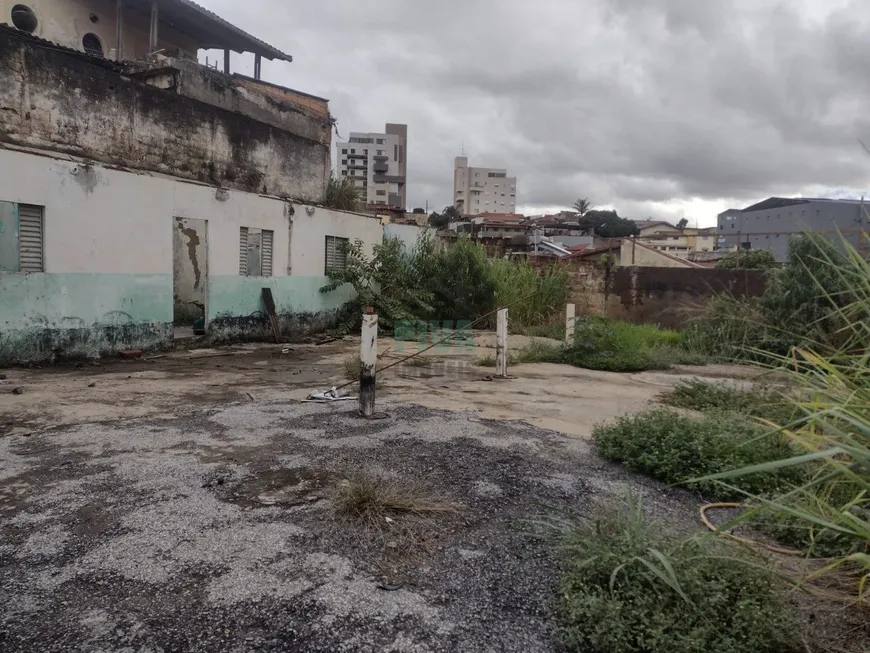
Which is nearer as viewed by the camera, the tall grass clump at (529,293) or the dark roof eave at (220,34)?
the tall grass clump at (529,293)

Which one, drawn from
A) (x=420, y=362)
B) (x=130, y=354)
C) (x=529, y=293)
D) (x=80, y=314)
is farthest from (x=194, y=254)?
(x=529, y=293)

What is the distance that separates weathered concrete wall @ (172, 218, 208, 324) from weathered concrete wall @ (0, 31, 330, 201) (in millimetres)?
1126

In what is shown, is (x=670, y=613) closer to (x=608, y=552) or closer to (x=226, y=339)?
(x=608, y=552)

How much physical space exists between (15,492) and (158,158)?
9.83 metres

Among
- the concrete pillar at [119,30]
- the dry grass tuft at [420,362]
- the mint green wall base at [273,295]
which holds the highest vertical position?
the concrete pillar at [119,30]

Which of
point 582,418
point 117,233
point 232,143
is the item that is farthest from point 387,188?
point 582,418

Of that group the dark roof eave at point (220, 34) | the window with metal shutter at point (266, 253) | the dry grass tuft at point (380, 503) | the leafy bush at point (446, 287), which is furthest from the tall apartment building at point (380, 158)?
the dry grass tuft at point (380, 503)

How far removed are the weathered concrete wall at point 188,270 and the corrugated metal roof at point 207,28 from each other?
20.4 feet

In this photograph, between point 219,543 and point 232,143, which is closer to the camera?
point 219,543

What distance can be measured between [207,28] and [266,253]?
29.6 feet

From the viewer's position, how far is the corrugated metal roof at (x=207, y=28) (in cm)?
1486

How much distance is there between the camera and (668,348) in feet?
31.3

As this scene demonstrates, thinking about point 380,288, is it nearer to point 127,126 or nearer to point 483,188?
point 127,126

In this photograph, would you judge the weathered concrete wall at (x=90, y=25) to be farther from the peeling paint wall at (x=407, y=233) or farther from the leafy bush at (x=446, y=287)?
the leafy bush at (x=446, y=287)
